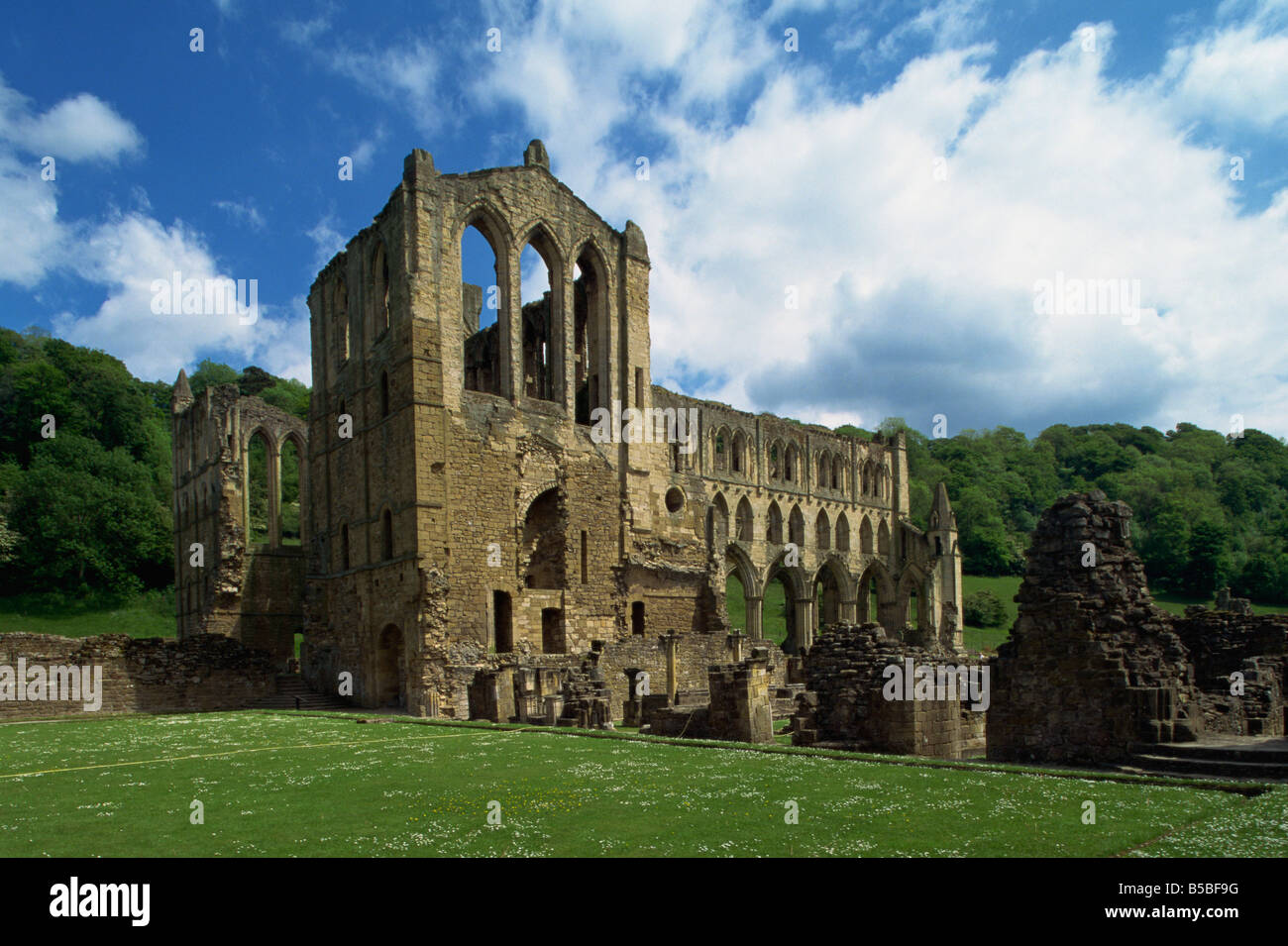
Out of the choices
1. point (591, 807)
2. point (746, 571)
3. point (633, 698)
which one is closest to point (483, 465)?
point (633, 698)

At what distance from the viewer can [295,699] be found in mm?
26844

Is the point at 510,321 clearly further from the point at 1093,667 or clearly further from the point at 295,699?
the point at 1093,667

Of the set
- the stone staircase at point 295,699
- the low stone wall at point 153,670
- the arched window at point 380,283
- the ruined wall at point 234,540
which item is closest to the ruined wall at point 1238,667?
the stone staircase at point 295,699

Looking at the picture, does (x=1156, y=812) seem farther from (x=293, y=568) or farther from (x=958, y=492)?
(x=958, y=492)

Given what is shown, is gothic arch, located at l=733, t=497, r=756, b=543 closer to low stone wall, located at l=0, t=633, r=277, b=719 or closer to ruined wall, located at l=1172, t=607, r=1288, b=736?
low stone wall, located at l=0, t=633, r=277, b=719

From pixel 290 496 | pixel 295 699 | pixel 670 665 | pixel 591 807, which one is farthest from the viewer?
pixel 290 496

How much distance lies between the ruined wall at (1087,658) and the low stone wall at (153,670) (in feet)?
71.4

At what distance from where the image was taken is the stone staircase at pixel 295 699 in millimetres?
26875

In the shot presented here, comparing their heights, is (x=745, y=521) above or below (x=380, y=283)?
below

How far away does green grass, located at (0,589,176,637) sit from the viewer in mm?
46875

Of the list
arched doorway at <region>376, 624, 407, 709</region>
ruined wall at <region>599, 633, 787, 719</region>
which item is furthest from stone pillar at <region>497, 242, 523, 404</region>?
ruined wall at <region>599, 633, 787, 719</region>

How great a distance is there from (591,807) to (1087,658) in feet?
21.8

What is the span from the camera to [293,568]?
40281mm

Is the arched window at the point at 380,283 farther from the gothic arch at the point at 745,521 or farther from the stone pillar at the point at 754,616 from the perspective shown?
the stone pillar at the point at 754,616
